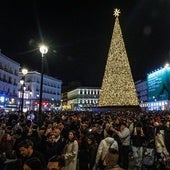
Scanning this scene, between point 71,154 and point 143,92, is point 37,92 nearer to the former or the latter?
point 143,92

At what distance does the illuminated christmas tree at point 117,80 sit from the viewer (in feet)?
140

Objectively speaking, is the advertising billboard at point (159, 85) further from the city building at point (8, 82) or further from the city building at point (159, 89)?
the city building at point (8, 82)

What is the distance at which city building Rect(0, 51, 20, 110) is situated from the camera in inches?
2873

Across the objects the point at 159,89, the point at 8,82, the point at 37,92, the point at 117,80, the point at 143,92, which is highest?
the point at 143,92

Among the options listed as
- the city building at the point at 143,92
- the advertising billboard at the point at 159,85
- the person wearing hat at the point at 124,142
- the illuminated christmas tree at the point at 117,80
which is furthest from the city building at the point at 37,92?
the person wearing hat at the point at 124,142

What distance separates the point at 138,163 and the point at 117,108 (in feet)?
102

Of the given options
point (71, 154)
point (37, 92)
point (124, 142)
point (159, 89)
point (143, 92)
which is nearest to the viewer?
point (71, 154)

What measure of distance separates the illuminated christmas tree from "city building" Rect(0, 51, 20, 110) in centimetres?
3272

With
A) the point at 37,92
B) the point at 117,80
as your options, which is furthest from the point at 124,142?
the point at 37,92

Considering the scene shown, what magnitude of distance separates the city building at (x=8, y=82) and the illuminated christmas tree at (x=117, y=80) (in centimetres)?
3272

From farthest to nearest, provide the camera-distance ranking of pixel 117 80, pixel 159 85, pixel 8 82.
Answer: pixel 159 85, pixel 8 82, pixel 117 80

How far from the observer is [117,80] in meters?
43.0

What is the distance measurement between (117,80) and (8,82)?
43.2 meters

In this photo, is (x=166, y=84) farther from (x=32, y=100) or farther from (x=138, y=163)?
(x=138, y=163)
